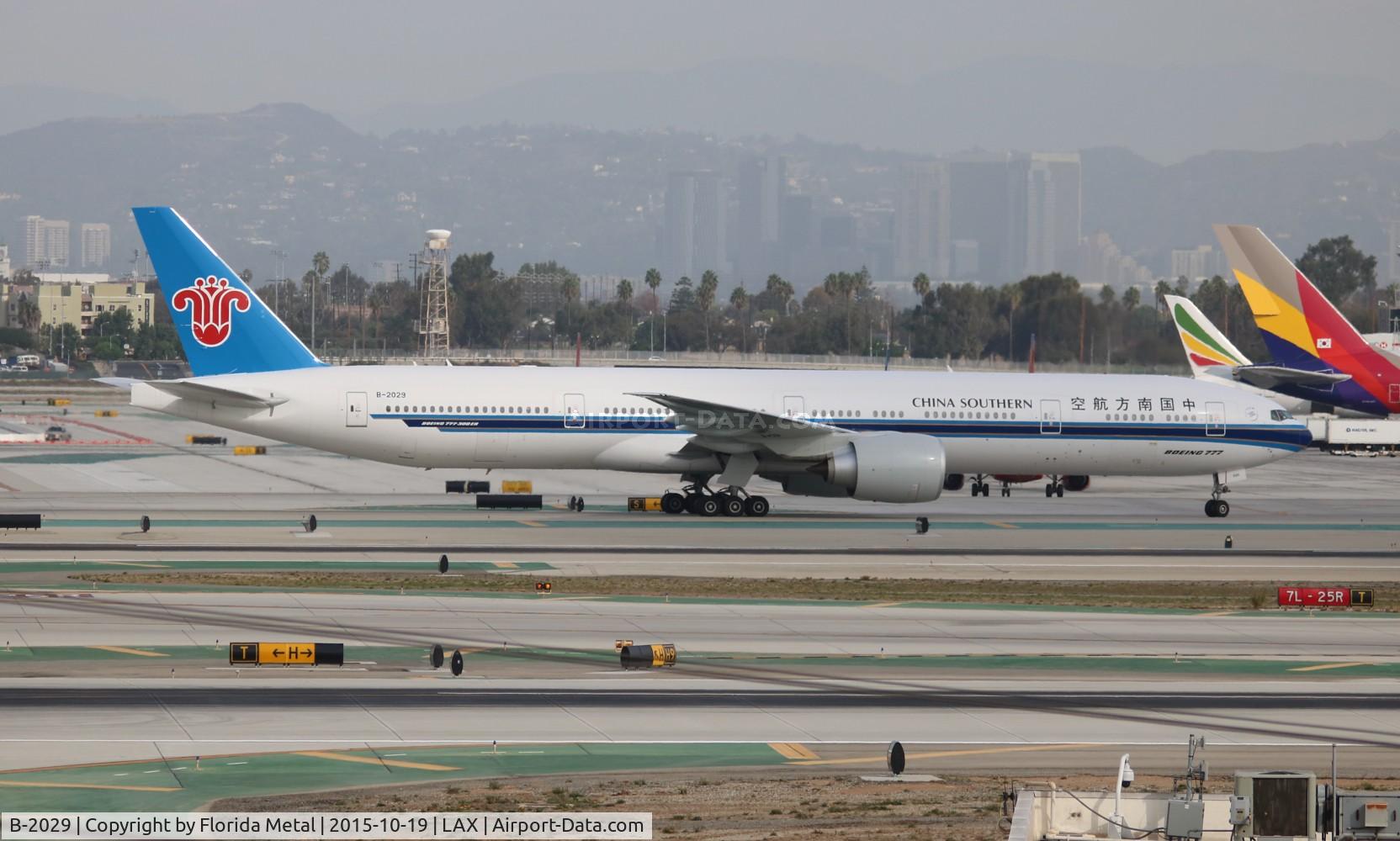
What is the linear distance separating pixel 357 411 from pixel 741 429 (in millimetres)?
10571

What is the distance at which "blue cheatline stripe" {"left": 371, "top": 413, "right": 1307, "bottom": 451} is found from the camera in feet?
150

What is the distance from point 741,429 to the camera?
4575 centimetres

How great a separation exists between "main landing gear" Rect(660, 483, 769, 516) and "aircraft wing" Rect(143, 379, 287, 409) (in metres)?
11.3

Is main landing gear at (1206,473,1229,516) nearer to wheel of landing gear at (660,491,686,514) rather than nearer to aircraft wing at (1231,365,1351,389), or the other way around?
aircraft wing at (1231,365,1351,389)

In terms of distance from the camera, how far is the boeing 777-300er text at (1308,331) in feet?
150

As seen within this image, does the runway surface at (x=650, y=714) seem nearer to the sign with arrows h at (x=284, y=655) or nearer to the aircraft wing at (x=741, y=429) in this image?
the sign with arrows h at (x=284, y=655)

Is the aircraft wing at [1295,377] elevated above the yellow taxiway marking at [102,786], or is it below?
above

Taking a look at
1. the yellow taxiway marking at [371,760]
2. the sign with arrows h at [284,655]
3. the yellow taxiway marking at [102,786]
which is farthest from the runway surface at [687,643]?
the yellow taxiway marking at [102,786]

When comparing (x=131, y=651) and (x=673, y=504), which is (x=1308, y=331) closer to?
(x=673, y=504)

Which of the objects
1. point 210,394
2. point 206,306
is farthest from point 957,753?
point 206,306

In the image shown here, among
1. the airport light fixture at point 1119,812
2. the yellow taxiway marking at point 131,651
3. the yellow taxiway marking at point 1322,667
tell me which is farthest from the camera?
the yellow taxiway marking at point 1322,667

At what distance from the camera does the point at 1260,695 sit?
79.0 ft

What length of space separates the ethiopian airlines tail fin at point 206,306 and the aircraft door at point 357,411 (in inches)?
82.1

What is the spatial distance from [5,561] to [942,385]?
25.7m
